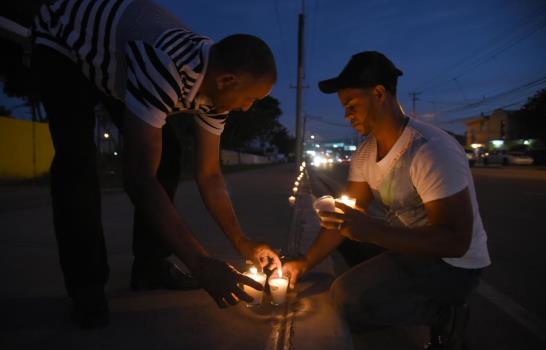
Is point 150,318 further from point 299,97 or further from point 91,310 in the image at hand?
point 299,97

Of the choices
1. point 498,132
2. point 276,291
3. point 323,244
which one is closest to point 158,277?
point 276,291

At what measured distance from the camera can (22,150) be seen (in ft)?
52.2

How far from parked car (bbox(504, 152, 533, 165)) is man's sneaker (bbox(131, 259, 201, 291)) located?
150ft

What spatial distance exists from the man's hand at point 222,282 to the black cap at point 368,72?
45.6 inches

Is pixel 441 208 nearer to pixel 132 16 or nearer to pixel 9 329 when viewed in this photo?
pixel 132 16

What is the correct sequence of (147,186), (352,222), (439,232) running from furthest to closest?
(352,222)
(439,232)
(147,186)

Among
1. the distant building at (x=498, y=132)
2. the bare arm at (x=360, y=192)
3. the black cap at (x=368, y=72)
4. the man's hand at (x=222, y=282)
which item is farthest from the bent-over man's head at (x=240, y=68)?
the distant building at (x=498, y=132)

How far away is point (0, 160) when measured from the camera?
14828 mm

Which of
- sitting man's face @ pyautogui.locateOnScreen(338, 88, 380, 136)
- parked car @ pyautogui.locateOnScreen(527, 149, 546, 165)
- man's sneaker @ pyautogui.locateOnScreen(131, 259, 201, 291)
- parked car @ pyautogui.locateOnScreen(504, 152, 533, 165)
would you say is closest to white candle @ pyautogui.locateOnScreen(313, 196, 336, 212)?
sitting man's face @ pyautogui.locateOnScreen(338, 88, 380, 136)

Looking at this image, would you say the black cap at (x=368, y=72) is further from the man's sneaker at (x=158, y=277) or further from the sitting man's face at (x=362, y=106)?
the man's sneaker at (x=158, y=277)

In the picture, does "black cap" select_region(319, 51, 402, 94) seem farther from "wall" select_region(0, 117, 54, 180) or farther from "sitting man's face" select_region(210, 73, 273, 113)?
"wall" select_region(0, 117, 54, 180)

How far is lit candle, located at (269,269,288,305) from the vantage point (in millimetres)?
2488

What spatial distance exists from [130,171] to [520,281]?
335 centimetres

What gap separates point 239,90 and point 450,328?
1.58 metres
